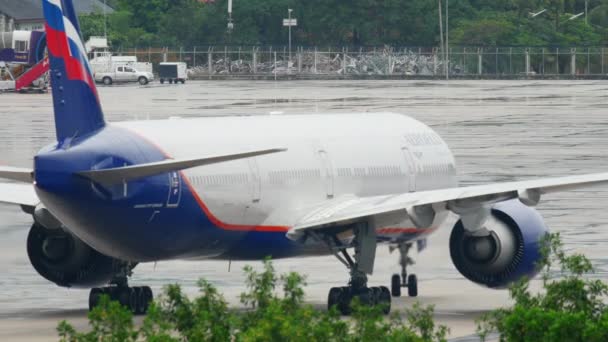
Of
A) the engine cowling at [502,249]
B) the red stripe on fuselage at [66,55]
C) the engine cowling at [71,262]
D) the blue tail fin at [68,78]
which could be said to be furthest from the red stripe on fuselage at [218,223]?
the engine cowling at [71,262]

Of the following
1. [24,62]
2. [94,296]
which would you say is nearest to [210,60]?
[24,62]

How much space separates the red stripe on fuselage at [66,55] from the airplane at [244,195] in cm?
2

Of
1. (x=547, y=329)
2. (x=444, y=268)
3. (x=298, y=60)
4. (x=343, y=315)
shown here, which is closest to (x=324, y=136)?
(x=343, y=315)

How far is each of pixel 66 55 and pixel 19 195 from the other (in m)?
4.04

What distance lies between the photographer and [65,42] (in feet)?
80.1

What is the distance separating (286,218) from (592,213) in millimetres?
18070

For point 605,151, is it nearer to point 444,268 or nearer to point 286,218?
point 444,268

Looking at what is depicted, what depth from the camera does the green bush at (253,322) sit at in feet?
45.8

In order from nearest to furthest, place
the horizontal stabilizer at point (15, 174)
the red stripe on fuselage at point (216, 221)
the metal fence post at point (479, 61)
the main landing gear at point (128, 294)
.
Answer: the red stripe on fuselage at point (216, 221), the horizontal stabilizer at point (15, 174), the main landing gear at point (128, 294), the metal fence post at point (479, 61)

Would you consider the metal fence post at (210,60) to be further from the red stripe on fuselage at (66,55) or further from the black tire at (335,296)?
the red stripe on fuselage at (66,55)

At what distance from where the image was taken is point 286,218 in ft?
87.7

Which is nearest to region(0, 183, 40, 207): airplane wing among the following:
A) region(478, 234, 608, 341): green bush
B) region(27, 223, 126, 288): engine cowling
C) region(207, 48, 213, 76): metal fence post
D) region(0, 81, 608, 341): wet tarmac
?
region(27, 223, 126, 288): engine cowling

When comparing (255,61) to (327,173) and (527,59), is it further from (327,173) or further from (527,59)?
(327,173)

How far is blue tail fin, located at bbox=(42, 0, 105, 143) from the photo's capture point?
79.7ft
